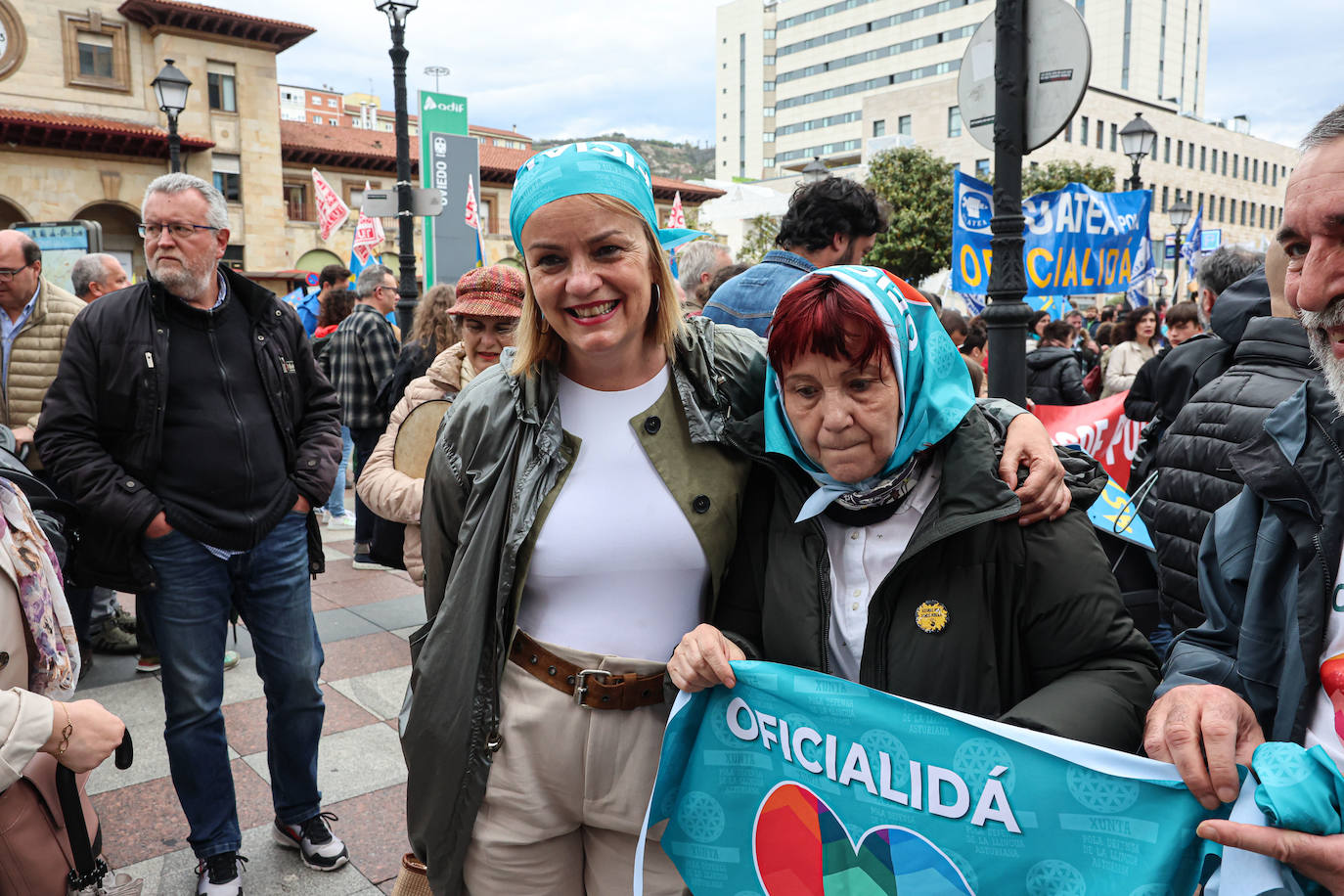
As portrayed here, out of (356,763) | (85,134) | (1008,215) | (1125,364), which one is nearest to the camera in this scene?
(356,763)

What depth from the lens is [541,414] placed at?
6.55ft

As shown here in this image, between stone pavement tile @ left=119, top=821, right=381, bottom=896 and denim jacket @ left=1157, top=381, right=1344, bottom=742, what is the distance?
278 cm

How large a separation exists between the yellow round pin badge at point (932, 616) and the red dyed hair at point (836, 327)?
17.8 inches

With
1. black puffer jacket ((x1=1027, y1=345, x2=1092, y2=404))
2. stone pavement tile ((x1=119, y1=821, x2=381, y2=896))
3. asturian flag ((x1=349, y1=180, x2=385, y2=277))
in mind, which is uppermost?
asturian flag ((x1=349, y1=180, x2=385, y2=277))

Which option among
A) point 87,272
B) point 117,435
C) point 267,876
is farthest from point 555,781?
point 87,272

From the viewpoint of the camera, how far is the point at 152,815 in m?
3.61

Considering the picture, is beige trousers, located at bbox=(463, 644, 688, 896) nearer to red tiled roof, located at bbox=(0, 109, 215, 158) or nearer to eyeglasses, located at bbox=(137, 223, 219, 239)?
eyeglasses, located at bbox=(137, 223, 219, 239)

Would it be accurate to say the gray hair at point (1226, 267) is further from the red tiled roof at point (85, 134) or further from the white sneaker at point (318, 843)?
the red tiled roof at point (85, 134)

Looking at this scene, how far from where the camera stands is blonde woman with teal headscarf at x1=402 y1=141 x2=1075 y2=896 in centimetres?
191

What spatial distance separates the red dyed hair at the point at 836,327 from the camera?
1698 millimetres

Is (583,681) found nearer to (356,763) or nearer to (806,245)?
(356,763)

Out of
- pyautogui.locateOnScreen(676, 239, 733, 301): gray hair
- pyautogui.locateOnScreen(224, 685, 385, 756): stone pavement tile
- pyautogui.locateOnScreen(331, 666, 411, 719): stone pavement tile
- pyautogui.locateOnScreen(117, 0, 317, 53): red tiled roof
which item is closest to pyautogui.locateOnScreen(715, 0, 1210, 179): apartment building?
pyautogui.locateOnScreen(117, 0, 317, 53): red tiled roof

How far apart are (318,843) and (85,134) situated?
34.1 m

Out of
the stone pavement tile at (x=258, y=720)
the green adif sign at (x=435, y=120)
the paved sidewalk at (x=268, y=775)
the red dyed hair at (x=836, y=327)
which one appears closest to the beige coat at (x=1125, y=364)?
the paved sidewalk at (x=268, y=775)
